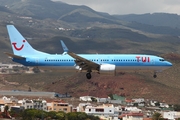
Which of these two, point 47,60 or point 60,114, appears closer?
point 47,60

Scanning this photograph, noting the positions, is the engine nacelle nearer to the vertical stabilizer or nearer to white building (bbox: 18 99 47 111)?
the vertical stabilizer

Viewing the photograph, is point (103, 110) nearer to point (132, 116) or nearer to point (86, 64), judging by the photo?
point (132, 116)

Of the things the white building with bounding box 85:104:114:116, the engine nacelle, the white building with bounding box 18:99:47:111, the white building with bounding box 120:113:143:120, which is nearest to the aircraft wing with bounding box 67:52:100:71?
the engine nacelle

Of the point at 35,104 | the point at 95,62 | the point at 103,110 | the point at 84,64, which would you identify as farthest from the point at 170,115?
the point at 84,64

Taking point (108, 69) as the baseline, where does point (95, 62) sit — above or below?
above

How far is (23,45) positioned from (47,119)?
50.5 m

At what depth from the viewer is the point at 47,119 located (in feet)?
515

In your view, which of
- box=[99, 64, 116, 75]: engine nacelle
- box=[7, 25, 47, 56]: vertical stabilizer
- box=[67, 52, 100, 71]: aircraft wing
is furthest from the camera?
box=[7, 25, 47, 56]: vertical stabilizer

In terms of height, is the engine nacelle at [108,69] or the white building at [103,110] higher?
the engine nacelle at [108,69]

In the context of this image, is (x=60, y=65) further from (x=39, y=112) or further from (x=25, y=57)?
(x=39, y=112)

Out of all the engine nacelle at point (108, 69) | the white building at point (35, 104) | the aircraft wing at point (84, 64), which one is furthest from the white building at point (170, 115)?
the engine nacelle at point (108, 69)

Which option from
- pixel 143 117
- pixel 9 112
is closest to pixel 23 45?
pixel 9 112

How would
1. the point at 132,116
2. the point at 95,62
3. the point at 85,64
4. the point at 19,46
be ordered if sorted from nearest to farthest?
1. the point at 85,64
2. the point at 95,62
3. the point at 19,46
4. the point at 132,116

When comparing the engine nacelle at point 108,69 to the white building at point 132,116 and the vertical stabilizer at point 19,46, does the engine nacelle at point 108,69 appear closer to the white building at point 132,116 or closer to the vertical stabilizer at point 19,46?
the vertical stabilizer at point 19,46
